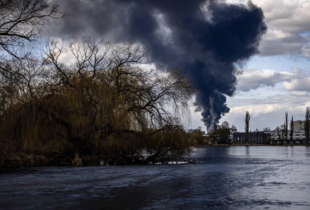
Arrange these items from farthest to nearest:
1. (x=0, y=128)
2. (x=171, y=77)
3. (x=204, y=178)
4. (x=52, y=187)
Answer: (x=171, y=77)
(x=0, y=128)
(x=204, y=178)
(x=52, y=187)

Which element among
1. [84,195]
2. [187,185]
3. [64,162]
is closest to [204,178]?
[187,185]

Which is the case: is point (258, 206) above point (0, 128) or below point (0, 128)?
below

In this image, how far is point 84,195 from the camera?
21188 millimetres

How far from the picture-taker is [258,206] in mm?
18109

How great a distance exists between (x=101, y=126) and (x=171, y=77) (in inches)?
342

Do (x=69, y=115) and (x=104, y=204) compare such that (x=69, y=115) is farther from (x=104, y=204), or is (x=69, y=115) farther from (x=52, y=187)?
(x=104, y=204)

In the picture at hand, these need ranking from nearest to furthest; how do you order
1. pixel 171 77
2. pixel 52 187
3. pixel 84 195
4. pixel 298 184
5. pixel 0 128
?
pixel 84 195 < pixel 52 187 < pixel 298 184 < pixel 0 128 < pixel 171 77

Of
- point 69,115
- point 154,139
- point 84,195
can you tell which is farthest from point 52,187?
point 154,139

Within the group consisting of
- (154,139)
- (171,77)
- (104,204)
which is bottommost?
(104,204)

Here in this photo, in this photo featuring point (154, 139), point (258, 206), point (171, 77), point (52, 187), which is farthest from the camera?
point (171, 77)

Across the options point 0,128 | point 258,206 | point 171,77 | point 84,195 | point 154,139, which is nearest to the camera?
point 258,206

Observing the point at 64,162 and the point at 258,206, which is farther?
the point at 64,162

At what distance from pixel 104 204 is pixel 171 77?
24886mm

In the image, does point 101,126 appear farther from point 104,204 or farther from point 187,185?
point 104,204
